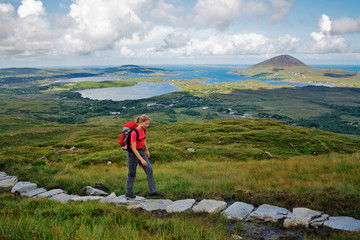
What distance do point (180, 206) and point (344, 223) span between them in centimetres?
502

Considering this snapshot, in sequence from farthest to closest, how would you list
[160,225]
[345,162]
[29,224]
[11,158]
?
[11,158]
[345,162]
[160,225]
[29,224]

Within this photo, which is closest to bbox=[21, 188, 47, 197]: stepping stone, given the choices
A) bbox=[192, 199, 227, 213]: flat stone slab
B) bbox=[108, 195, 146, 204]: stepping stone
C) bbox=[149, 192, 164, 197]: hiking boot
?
bbox=[108, 195, 146, 204]: stepping stone

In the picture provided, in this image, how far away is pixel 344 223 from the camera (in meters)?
6.07

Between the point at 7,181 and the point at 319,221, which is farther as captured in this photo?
the point at 7,181

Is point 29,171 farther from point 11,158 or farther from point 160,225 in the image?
point 160,225

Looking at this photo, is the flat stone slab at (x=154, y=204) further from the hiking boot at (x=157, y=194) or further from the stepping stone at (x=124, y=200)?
the hiking boot at (x=157, y=194)

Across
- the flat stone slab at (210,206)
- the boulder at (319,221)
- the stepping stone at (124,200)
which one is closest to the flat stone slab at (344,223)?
the boulder at (319,221)

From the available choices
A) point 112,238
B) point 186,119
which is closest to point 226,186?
point 112,238

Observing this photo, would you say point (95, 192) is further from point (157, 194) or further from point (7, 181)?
point (7, 181)

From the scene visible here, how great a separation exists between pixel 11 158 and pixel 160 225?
17.2 m

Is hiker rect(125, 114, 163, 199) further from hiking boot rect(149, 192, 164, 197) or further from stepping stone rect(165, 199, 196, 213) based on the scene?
stepping stone rect(165, 199, 196, 213)

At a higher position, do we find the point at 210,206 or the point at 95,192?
the point at 210,206

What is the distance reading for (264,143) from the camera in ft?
117

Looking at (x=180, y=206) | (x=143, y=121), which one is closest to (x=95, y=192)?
(x=143, y=121)
